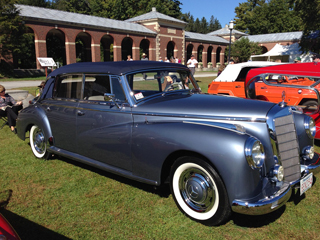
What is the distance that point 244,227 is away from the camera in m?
2.99

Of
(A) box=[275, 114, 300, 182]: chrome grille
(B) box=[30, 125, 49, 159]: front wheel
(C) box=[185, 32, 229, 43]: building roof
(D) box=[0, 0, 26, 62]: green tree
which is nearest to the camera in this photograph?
(A) box=[275, 114, 300, 182]: chrome grille

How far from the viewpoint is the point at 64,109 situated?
14.5 ft

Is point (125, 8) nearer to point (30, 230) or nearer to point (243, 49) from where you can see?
point (243, 49)

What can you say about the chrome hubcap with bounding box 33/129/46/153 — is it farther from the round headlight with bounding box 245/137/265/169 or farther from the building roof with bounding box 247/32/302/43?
the building roof with bounding box 247/32/302/43

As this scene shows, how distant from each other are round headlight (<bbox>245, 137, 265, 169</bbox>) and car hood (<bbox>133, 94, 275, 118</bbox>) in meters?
0.40

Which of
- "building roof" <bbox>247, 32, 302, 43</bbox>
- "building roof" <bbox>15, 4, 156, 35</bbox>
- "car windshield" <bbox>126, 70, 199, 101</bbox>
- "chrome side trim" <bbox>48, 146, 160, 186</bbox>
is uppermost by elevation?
"building roof" <bbox>247, 32, 302, 43</bbox>

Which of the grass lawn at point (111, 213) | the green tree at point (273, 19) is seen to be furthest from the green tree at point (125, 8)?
the grass lawn at point (111, 213)

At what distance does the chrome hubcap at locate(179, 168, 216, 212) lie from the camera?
2912 millimetres

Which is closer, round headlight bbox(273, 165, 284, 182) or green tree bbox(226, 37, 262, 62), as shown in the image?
round headlight bbox(273, 165, 284, 182)

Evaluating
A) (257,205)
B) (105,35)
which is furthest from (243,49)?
(257,205)

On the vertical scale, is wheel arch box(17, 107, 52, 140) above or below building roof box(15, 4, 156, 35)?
below

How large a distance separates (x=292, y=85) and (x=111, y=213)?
3679 mm

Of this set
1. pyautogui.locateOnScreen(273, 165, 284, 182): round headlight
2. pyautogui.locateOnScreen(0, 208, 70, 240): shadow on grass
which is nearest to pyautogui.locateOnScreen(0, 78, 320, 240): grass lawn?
pyautogui.locateOnScreen(0, 208, 70, 240): shadow on grass

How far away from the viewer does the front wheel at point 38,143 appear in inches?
198
